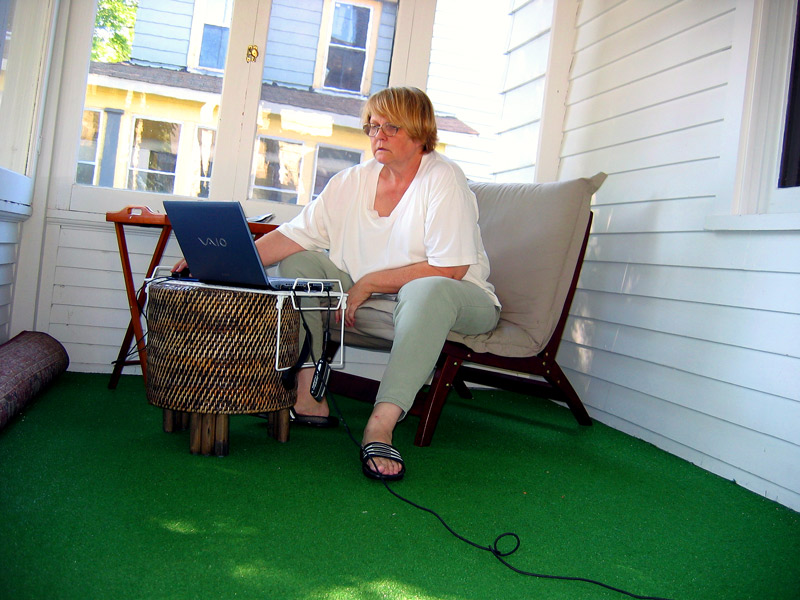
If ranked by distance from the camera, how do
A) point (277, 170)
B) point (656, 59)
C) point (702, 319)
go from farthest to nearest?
point (277, 170)
point (656, 59)
point (702, 319)

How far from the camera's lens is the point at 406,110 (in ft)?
7.23

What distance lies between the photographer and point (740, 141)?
7.23 ft

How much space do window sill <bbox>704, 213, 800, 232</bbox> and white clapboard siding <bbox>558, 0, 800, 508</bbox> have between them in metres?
0.03

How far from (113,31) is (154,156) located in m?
0.51

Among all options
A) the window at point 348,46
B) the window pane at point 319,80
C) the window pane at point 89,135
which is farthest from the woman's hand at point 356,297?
the window pane at point 89,135

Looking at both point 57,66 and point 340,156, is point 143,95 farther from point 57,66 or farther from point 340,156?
point 340,156

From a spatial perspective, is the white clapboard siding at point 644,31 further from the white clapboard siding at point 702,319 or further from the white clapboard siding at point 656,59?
the white clapboard siding at point 702,319

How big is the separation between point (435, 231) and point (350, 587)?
4.03 feet

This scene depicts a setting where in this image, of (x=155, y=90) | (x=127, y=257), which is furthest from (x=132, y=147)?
(x=127, y=257)

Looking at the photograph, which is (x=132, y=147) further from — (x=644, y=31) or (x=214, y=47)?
(x=644, y=31)

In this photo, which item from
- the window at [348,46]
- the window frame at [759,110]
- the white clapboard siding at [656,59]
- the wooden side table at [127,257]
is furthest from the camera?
the window at [348,46]

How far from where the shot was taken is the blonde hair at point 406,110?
2.20 metres

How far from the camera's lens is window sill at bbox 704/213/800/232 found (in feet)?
6.45

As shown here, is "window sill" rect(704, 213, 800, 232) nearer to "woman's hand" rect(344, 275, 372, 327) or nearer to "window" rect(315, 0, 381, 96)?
"woman's hand" rect(344, 275, 372, 327)
